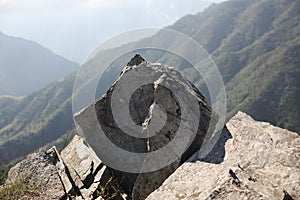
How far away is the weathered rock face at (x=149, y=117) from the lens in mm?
9781

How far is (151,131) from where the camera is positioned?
33.6 feet

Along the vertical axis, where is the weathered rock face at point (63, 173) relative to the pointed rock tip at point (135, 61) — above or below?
below

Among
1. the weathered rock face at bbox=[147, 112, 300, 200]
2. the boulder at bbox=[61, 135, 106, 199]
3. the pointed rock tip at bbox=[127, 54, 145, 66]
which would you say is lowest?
the weathered rock face at bbox=[147, 112, 300, 200]

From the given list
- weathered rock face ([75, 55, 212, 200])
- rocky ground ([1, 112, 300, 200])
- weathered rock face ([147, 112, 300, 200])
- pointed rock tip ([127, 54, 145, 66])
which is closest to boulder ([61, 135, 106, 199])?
rocky ground ([1, 112, 300, 200])

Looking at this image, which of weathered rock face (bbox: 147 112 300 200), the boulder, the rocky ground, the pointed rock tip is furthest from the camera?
the pointed rock tip

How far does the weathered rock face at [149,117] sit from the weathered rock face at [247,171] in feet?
3.16

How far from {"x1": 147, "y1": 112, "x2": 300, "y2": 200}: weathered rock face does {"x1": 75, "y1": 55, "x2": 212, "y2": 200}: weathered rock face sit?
96 centimetres

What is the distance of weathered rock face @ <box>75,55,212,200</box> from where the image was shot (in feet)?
32.1

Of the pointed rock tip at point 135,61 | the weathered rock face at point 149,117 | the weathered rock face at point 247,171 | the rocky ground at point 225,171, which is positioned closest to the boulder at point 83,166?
the rocky ground at point 225,171

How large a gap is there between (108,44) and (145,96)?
9.27ft

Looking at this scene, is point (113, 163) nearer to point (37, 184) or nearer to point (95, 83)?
point (37, 184)

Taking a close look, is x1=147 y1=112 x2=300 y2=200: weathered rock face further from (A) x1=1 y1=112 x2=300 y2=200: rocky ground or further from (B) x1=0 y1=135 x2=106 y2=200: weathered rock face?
(B) x1=0 y1=135 x2=106 y2=200: weathered rock face

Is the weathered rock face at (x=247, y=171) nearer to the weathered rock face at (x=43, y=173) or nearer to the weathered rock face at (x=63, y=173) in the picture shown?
the weathered rock face at (x=63, y=173)

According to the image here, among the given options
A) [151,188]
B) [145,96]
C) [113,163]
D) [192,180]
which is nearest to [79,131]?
[113,163]
